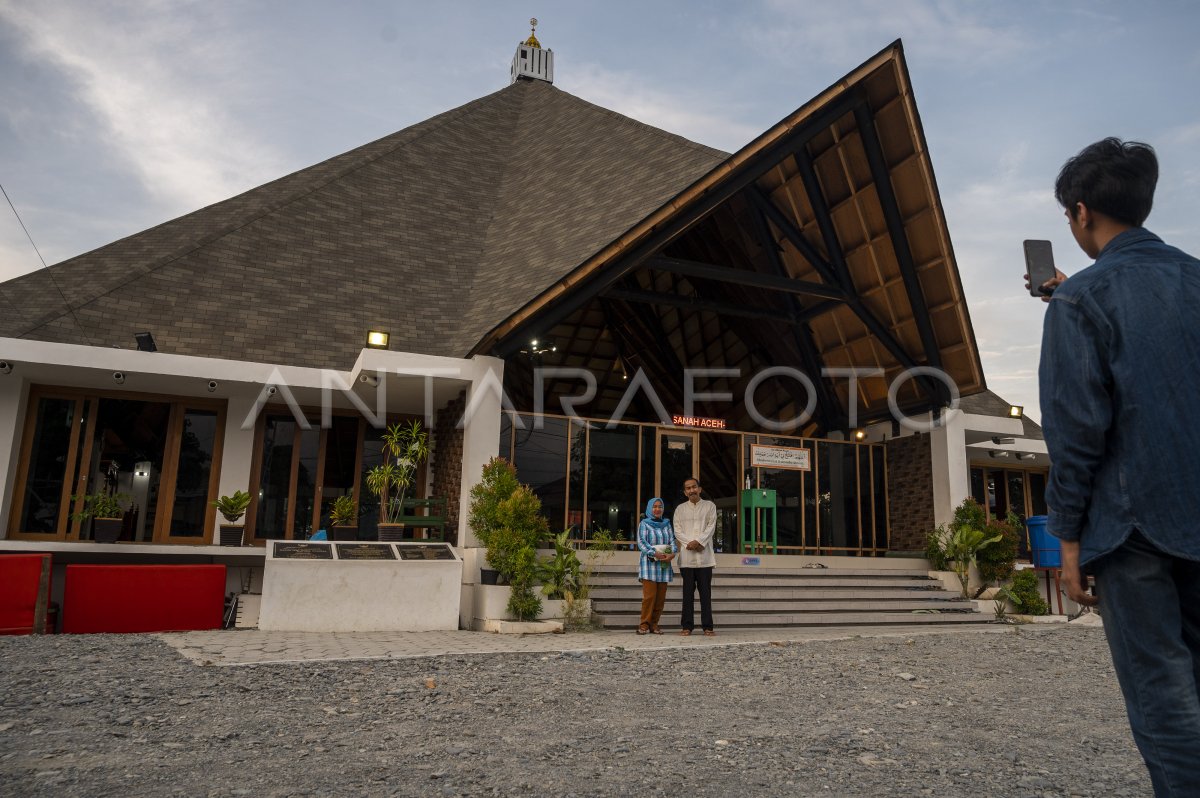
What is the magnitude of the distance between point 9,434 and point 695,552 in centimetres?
989

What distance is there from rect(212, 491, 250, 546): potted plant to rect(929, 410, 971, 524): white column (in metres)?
11.5

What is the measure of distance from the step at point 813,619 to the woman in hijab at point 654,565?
0.67 metres

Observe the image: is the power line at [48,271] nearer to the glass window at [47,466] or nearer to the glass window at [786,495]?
the glass window at [47,466]

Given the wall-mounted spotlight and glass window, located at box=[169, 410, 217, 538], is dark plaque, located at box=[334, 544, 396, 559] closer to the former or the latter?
glass window, located at box=[169, 410, 217, 538]

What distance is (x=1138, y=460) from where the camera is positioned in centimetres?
188

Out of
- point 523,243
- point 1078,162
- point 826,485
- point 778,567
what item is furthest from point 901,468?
point 1078,162

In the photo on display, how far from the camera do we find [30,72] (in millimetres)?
10117

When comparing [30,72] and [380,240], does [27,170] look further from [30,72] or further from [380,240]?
[380,240]

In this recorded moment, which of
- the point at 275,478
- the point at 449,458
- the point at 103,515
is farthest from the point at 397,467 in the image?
the point at 103,515

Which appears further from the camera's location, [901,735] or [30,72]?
[30,72]

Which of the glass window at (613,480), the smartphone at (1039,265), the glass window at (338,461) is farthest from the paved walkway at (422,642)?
the smartphone at (1039,265)

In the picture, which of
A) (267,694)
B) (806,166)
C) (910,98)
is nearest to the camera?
(267,694)

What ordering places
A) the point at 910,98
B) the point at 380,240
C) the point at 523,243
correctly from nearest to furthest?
the point at 910,98, the point at 523,243, the point at 380,240

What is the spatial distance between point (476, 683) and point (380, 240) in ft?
38.3
